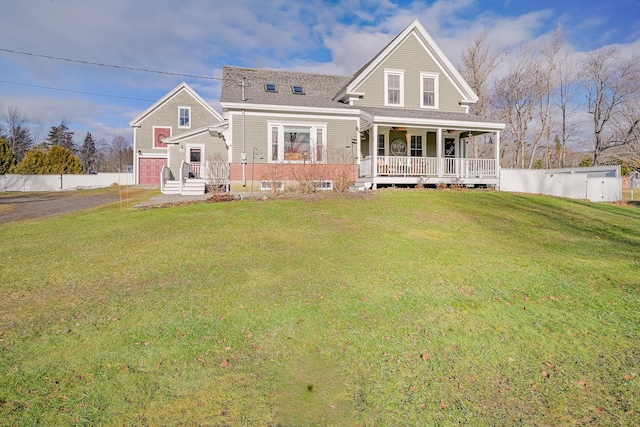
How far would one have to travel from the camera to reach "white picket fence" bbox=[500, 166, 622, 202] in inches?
755

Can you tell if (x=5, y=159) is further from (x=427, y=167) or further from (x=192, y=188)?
(x=427, y=167)

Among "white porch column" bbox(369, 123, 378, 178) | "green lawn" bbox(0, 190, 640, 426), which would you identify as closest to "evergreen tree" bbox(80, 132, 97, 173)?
"white porch column" bbox(369, 123, 378, 178)

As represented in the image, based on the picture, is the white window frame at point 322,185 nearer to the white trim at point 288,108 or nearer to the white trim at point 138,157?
the white trim at point 288,108

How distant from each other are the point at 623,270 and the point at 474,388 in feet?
17.5

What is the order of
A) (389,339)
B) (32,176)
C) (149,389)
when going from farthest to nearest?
(32,176), (389,339), (149,389)

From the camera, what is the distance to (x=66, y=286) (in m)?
5.66

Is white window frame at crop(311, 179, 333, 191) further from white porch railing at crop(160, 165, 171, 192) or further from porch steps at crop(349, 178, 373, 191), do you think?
white porch railing at crop(160, 165, 171, 192)

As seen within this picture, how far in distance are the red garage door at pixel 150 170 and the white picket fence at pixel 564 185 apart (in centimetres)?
2691

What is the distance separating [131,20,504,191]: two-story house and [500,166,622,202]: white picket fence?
4.75 feet

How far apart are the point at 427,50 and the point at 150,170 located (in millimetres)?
24278

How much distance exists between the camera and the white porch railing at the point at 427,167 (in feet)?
56.6

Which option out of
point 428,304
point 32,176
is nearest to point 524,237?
point 428,304

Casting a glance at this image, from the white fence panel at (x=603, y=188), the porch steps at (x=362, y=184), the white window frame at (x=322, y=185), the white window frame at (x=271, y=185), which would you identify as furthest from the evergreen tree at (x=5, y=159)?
the white fence panel at (x=603, y=188)

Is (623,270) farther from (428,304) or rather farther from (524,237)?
(428,304)
